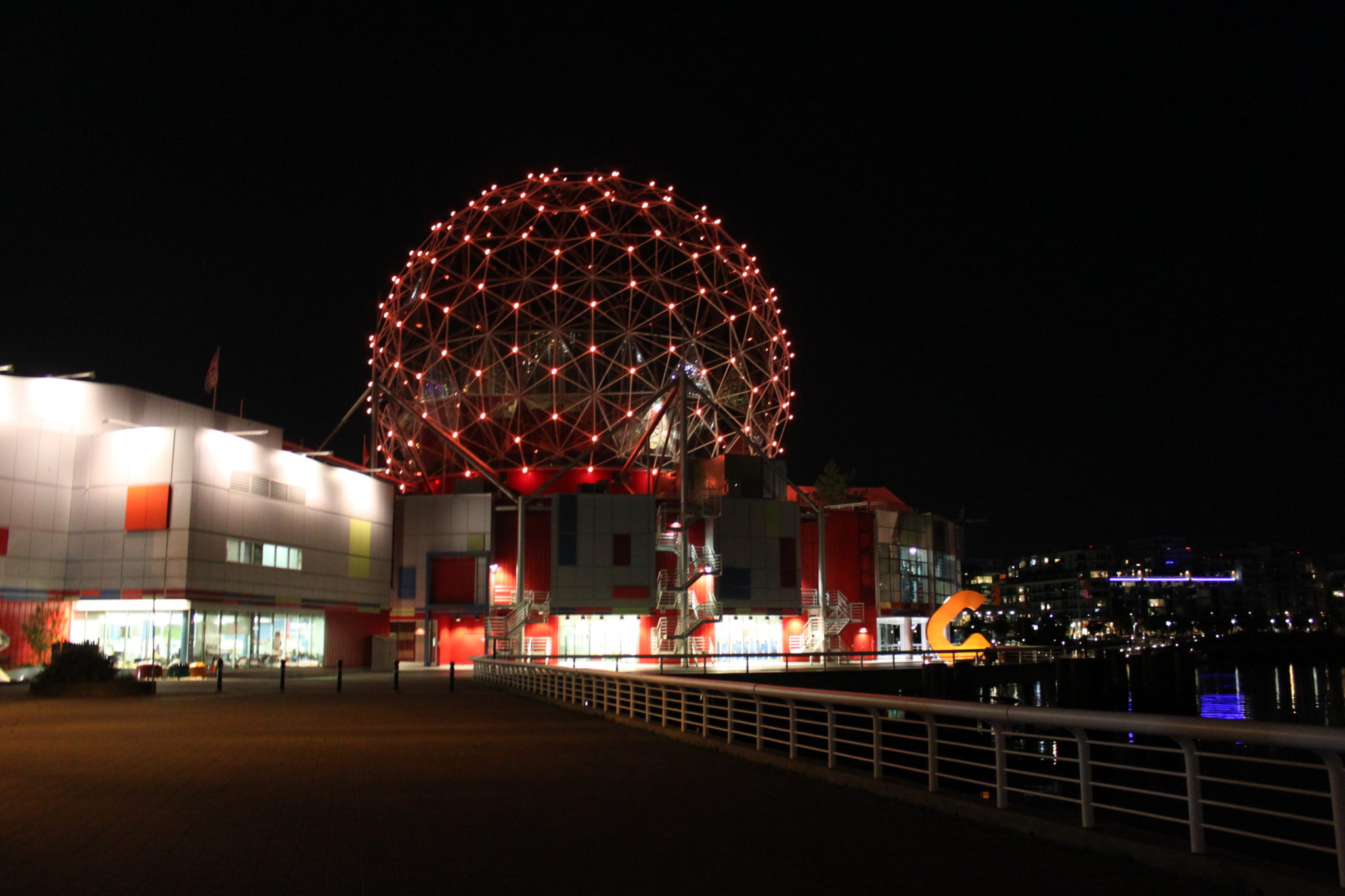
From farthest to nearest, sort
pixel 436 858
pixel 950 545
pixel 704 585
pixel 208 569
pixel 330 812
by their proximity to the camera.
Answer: pixel 950 545
pixel 704 585
pixel 208 569
pixel 330 812
pixel 436 858

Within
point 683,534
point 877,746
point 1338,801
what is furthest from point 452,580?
point 1338,801

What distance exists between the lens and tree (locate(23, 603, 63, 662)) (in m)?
42.8

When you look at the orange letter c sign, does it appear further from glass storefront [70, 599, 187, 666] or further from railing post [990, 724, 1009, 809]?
railing post [990, 724, 1009, 809]

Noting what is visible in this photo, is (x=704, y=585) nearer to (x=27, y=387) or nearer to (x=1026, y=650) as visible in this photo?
(x=1026, y=650)

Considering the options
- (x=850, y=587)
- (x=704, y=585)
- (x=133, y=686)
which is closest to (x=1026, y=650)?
(x=850, y=587)

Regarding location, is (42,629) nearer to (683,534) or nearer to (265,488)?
(265,488)

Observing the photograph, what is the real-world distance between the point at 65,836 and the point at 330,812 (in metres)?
2.28

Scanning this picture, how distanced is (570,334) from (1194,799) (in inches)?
2164

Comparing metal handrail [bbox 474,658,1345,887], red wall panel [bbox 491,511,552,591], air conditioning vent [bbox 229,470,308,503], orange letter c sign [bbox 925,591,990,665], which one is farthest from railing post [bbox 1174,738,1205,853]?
red wall panel [bbox 491,511,552,591]

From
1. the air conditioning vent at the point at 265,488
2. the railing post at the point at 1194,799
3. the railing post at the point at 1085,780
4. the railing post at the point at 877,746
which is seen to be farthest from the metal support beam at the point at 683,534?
the railing post at the point at 1194,799

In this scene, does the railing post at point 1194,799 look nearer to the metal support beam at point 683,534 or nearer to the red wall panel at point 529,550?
the metal support beam at point 683,534

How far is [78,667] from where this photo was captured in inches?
1276

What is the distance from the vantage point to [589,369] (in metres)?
61.5

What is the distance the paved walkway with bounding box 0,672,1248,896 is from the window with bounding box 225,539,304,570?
29849 millimetres
